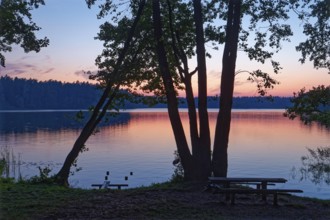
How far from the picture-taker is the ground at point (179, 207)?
35.7ft

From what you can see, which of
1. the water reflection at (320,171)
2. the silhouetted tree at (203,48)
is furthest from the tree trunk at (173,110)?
the water reflection at (320,171)

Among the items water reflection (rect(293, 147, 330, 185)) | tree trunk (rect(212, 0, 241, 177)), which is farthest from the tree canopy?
water reflection (rect(293, 147, 330, 185))

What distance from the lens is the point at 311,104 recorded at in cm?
1413

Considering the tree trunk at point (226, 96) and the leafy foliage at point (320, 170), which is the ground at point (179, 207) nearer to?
the tree trunk at point (226, 96)

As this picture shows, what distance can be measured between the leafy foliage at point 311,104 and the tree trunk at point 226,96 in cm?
252

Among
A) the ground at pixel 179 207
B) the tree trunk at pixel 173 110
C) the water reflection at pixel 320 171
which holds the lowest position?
the water reflection at pixel 320 171

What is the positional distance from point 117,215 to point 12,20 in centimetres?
1045

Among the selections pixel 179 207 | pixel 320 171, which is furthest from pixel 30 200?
pixel 320 171

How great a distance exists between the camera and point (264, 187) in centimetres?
1350

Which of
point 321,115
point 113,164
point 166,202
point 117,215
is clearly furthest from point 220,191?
point 113,164

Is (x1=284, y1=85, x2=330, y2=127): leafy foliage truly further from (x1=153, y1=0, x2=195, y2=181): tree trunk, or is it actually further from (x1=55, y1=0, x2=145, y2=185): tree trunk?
(x1=55, y1=0, x2=145, y2=185): tree trunk

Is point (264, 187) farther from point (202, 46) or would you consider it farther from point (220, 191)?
point (202, 46)

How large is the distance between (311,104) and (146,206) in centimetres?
A: 655

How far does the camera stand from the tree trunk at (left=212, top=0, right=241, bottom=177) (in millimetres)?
16047
